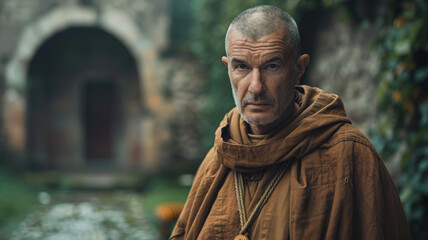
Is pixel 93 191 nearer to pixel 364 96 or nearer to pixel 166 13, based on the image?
pixel 166 13

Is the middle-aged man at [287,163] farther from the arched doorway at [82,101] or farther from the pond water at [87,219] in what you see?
the arched doorway at [82,101]

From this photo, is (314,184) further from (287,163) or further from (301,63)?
(301,63)

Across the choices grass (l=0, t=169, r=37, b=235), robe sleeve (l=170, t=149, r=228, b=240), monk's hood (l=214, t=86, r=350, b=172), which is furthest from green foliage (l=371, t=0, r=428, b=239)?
grass (l=0, t=169, r=37, b=235)

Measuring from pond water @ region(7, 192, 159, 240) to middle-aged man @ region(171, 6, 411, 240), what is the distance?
14.3ft

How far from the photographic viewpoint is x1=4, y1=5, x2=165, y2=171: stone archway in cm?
1002

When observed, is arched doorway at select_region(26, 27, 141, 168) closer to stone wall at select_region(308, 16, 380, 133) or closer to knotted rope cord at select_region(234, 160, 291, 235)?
stone wall at select_region(308, 16, 380, 133)

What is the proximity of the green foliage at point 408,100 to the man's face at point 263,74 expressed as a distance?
5.28 ft

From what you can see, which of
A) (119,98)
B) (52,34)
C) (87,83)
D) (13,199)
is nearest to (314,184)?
(13,199)

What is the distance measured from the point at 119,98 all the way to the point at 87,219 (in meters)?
5.18

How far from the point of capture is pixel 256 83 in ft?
5.16

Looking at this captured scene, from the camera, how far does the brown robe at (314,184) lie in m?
1.49

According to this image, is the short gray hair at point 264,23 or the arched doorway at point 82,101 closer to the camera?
the short gray hair at point 264,23

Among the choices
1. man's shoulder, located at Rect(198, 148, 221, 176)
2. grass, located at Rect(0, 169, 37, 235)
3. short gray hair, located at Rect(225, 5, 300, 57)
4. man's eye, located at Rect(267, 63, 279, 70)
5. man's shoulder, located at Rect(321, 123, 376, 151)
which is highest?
grass, located at Rect(0, 169, 37, 235)

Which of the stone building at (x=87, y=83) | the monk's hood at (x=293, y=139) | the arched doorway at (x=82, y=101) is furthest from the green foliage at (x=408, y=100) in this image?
the arched doorway at (x=82, y=101)
